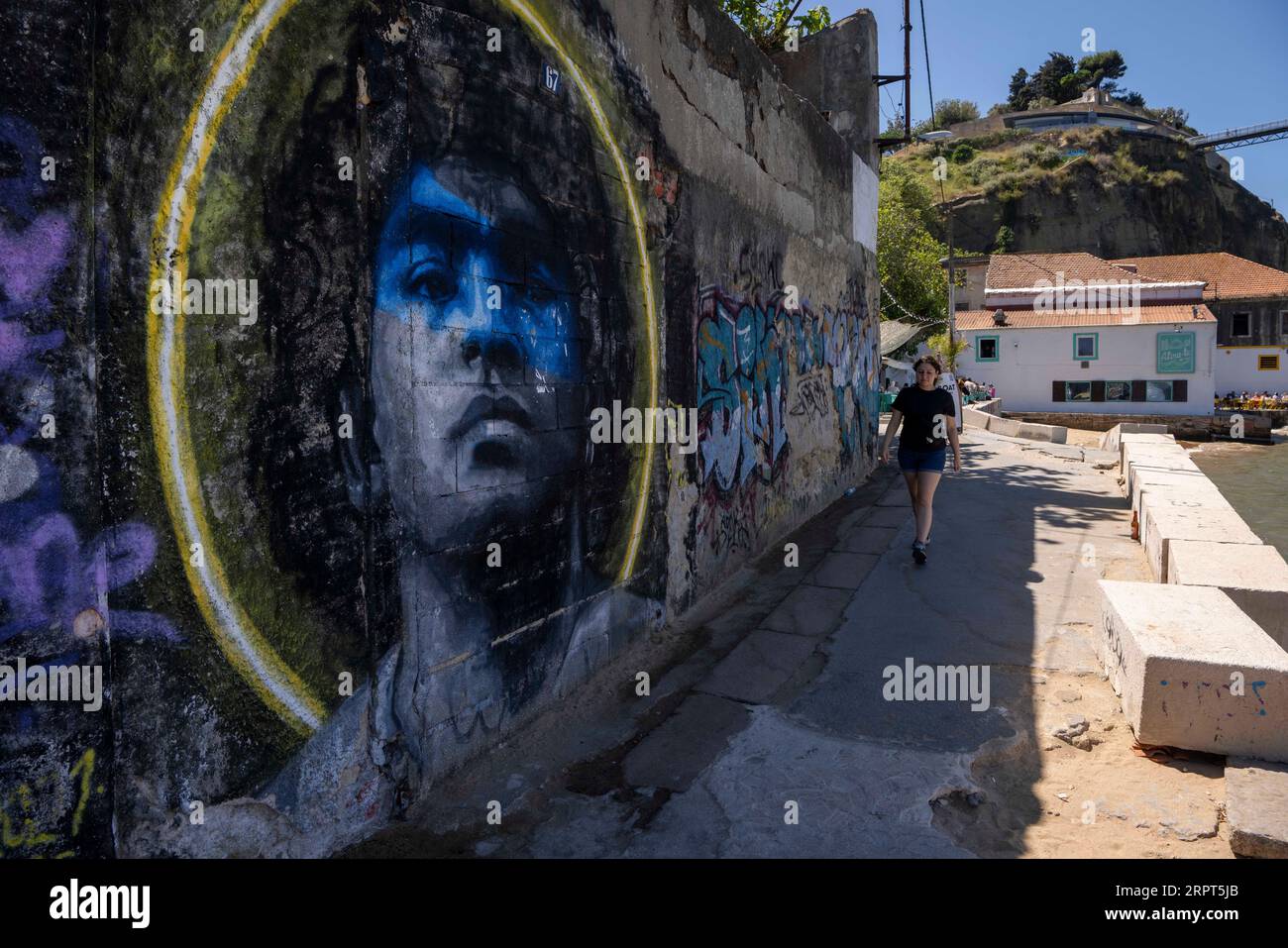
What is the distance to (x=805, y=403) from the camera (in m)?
7.64

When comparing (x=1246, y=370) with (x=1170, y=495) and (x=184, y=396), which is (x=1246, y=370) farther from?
(x=184, y=396)

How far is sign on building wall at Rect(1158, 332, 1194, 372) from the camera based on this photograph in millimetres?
29672

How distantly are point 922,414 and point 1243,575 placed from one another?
2.24 metres

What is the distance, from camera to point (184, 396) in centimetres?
218

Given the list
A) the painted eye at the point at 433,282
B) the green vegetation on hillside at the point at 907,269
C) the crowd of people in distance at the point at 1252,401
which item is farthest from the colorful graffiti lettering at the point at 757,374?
Result: the crowd of people in distance at the point at 1252,401

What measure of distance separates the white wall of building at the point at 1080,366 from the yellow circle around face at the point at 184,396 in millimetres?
33352

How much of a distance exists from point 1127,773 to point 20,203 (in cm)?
390

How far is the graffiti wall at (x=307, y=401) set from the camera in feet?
6.42

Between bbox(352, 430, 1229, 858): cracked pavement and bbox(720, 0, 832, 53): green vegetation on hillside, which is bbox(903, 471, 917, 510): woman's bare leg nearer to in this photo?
bbox(352, 430, 1229, 858): cracked pavement

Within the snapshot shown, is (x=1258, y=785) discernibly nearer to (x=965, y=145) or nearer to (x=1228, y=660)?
(x=1228, y=660)

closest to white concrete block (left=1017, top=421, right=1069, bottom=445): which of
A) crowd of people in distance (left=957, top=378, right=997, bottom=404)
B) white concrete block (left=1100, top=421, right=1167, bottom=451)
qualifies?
white concrete block (left=1100, top=421, right=1167, bottom=451)

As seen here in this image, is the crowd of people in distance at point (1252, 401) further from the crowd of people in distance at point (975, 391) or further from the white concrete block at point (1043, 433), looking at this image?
the white concrete block at point (1043, 433)

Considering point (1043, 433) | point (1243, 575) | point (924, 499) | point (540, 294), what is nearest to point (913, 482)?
point (924, 499)
